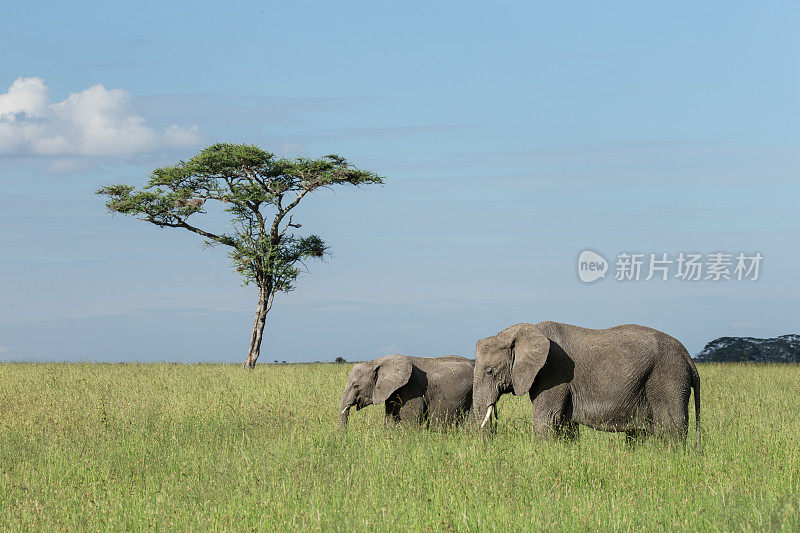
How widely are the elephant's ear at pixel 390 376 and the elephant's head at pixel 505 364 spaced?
1.30 metres

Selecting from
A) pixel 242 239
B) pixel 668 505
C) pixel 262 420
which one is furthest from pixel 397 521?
pixel 242 239

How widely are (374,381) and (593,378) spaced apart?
3398 mm

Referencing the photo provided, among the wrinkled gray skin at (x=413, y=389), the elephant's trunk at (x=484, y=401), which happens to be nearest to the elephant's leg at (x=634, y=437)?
the elephant's trunk at (x=484, y=401)

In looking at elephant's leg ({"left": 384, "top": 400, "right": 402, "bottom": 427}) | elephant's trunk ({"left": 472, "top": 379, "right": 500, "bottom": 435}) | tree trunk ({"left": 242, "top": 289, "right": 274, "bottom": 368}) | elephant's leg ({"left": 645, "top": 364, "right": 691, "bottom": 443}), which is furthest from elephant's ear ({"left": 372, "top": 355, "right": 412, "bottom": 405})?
tree trunk ({"left": 242, "top": 289, "right": 274, "bottom": 368})

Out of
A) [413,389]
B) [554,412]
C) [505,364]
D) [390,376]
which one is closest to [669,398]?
[554,412]

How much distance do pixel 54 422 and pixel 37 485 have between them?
4952 millimetres

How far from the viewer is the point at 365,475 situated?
856 centimetres

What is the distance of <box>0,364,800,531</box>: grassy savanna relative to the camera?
6660mm

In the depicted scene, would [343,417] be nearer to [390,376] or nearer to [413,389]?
[390,376]

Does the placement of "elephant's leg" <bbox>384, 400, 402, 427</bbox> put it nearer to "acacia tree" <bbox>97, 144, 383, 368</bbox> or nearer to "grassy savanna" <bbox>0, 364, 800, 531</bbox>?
"grassy savanna" <bbox>0, 364, 800, 531</bbox>

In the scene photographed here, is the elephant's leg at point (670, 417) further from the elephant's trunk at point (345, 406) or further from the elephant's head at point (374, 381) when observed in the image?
the elephant's trunk at point (345, 406)

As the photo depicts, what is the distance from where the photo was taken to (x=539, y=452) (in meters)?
9.07

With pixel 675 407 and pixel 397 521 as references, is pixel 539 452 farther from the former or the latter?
pixel 397 521

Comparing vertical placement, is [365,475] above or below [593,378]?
below
